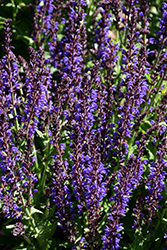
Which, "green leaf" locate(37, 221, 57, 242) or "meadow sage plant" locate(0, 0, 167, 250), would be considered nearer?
"meadow sage plant" locate(0, 0, 167, 250)

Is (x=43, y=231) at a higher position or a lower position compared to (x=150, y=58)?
lower

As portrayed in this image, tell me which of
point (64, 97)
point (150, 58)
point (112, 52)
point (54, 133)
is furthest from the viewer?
point (150, 58)

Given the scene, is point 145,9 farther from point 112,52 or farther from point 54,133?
point 54,133

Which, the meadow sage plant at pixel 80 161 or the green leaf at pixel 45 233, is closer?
the meadow sage plant at pixel 80 161

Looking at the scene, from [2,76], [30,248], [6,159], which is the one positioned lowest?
[30,248]

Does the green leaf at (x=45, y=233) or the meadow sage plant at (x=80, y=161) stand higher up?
the meadow sage plant at (x=80, y=161)

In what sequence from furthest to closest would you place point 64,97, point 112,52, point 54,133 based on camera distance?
point 112,52, point 64,97, point 54,133

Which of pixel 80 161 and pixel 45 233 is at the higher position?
pixel 80 161

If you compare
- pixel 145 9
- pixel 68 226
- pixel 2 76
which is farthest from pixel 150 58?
pixel 68 226

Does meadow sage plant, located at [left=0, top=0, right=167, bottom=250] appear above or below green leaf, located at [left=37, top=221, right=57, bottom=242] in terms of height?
above

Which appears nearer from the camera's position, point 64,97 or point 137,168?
point 137,168

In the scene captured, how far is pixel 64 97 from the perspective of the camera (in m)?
4.54

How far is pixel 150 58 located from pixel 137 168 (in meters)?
4.52

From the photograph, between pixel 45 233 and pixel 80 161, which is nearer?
pixel 80 161
